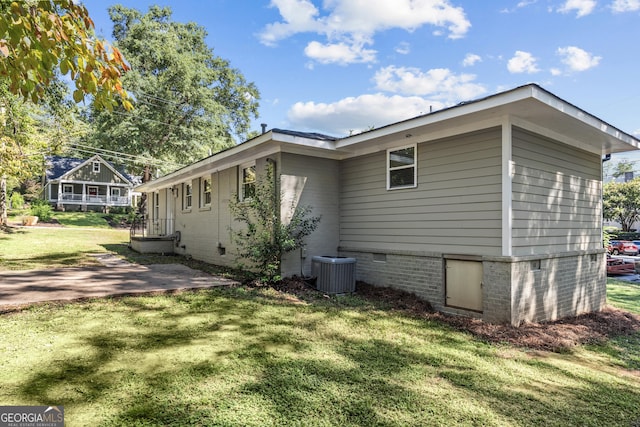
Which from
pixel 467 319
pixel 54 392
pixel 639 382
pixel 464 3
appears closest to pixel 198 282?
pixel 54 392

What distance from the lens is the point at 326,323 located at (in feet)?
18.3

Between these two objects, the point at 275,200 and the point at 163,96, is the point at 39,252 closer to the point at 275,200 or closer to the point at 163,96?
the point at 275,200

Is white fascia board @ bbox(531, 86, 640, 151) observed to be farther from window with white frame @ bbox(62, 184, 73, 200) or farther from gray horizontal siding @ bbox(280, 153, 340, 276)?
window with white frame @ bbox(62, 184, 73, 200)

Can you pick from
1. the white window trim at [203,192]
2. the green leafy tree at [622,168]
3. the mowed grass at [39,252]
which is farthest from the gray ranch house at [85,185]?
the green leafy tree at [622,168]

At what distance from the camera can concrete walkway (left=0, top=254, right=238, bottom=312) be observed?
6066 millimetres

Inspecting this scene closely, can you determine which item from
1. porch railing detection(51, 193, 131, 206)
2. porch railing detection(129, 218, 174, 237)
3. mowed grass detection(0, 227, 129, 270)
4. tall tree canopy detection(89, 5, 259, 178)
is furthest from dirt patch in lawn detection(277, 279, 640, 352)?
porch railing detection(51, 193, 131, 206)

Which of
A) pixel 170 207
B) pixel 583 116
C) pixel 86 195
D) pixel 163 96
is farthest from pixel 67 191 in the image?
pixel 583 116

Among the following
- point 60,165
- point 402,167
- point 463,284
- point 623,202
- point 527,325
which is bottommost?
point 527,325

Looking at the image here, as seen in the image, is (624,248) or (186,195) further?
(624,248)

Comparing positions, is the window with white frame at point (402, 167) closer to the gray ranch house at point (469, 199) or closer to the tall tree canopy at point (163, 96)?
the gray ranch house at point (469, 199)

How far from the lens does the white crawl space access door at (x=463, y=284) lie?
6.38m

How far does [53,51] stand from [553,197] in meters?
7.91

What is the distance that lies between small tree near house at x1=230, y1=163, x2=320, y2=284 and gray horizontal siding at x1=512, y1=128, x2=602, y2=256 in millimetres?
4322

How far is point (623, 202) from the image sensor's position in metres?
34.4
